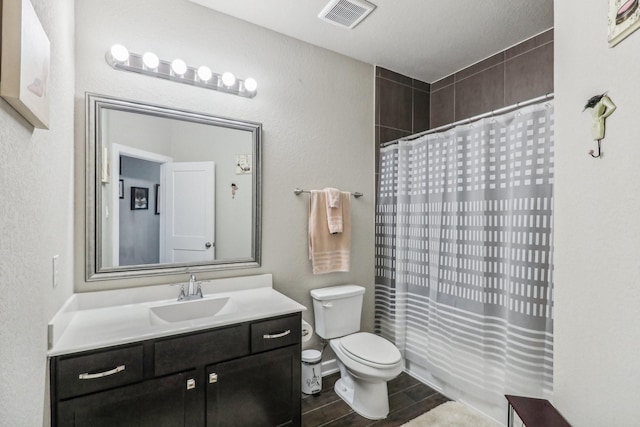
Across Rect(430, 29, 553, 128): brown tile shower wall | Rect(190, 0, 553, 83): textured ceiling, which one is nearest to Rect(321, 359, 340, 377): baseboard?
Rect(430, 29, 553, 128): brown tile shower wall

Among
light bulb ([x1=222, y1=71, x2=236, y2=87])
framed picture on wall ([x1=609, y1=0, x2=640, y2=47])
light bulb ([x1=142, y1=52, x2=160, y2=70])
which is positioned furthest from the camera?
light bulb ([x1=222, y1=71, x2=236, y2=87])

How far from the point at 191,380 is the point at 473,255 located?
1766mm

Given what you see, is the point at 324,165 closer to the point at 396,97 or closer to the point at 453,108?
the point at 396,97

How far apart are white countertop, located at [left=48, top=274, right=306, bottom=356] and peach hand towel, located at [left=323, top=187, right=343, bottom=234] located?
0.61m

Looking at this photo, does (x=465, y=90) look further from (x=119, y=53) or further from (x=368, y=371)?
(x=119, y=53)

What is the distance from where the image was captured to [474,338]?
6.52 ft

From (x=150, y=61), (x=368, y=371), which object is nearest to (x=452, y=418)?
(x=368, y=371)

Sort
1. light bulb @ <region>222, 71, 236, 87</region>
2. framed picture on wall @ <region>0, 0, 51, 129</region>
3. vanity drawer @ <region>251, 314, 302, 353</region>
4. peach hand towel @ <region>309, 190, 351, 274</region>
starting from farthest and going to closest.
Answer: peach hand towel @ <region>309, 190, 351, 274</region>, light bulb @ <region>222, 71, 236, 87</region>, vanity drawer @ <region>251, 314, 302, 353</region>, framed picture on wall @ <region>0, 0, 51, 129</region>

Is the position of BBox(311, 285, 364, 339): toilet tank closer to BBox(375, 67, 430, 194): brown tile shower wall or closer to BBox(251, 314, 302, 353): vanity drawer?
BBox(251, 314, 302, 353): vanity drawer

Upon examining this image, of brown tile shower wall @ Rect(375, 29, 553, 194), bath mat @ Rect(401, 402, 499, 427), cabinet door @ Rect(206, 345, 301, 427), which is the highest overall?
brown tile shower wall @ Rect(375, 29, 553, 194)

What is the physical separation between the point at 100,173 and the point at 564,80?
219 centimetres

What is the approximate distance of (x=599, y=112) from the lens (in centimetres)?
95

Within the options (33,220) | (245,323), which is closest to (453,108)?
(245,323)

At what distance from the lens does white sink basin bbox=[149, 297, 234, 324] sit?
1.70 metres
